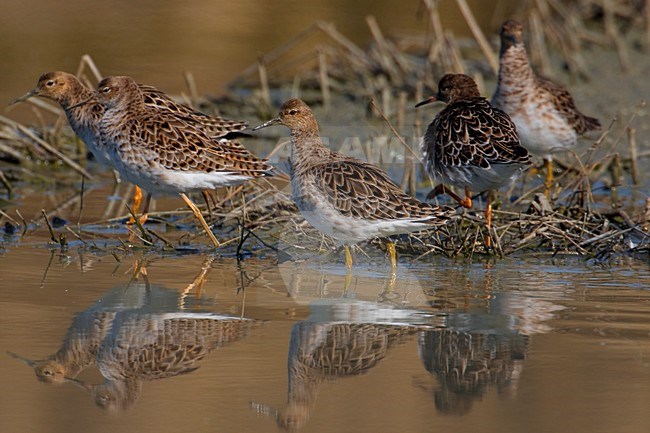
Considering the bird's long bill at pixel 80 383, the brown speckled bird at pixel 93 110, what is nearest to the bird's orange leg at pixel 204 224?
the brown speckled bird at pixel 93 110

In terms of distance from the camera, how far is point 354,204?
283 inches

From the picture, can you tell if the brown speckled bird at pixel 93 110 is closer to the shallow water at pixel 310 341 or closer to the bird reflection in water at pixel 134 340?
the shallow water at pixel 310 341

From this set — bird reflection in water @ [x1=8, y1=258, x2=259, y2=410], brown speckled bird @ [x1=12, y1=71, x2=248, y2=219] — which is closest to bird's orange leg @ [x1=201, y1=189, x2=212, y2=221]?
brown speckled bird @ [x1=12, y1=71, x2=248, y2=219]

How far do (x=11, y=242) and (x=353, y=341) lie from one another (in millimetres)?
3403

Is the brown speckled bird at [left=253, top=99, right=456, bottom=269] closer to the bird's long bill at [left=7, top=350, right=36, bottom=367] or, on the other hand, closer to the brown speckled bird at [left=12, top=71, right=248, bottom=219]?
the brown speckled bird at [left=12, top=71, right=248, bottom=219]

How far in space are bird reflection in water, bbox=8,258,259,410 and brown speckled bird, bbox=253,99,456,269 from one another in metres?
0.98

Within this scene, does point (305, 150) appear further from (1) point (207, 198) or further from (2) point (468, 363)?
(2) point (468, 363)

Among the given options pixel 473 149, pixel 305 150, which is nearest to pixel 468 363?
pixel 305 150

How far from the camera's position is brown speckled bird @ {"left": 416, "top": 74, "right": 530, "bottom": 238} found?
789cm

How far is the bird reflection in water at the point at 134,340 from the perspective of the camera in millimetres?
5094

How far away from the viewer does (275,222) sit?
8.26 m

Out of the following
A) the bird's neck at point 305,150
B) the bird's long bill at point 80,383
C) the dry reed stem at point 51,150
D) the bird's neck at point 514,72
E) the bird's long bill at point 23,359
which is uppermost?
the bird's neck at point 514,72

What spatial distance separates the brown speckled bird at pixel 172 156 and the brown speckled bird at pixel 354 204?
0.87 m

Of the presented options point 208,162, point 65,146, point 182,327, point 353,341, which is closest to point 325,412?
point 353,341
